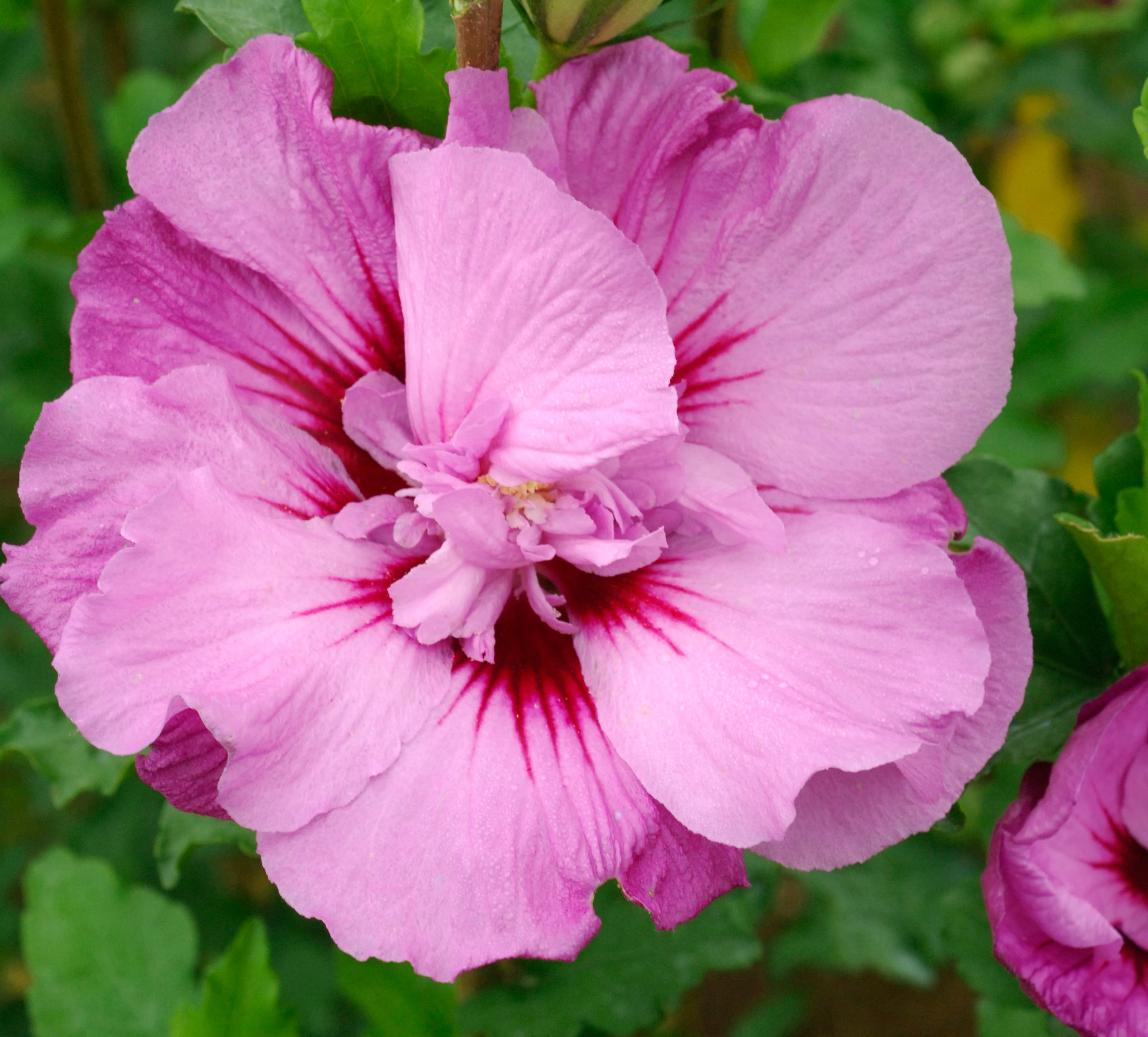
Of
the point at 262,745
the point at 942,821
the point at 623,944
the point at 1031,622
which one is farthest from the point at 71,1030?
the point at 1031,622

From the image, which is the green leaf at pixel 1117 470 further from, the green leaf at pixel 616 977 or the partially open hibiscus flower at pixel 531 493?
the green leaf at pixel 616 977

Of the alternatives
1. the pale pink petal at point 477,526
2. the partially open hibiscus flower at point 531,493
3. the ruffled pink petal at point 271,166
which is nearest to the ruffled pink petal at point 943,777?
the partially open hibiscus flower at point 531,493

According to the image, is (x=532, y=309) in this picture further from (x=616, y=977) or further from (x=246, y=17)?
(x=616, y=977)

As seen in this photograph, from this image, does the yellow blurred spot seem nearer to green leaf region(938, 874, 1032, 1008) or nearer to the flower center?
green leaf region(938, 874, 1032, 1008)

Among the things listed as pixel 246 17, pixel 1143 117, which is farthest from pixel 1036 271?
pixel 246 17

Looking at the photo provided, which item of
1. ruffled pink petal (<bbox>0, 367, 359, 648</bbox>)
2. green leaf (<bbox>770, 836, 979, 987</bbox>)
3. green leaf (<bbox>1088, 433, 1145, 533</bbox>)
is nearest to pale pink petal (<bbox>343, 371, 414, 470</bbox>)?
ruffled pink petal (<bbox>0, 367, 359, 648</bbox>)

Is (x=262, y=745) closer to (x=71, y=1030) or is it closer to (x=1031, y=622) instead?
(x=1031, y=622)

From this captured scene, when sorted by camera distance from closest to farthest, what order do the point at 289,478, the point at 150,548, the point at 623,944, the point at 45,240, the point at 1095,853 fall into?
the point at 150,548 → the point at 289,478 → the point at 1095,853 → the point at 623,944 → the point at 45,240
